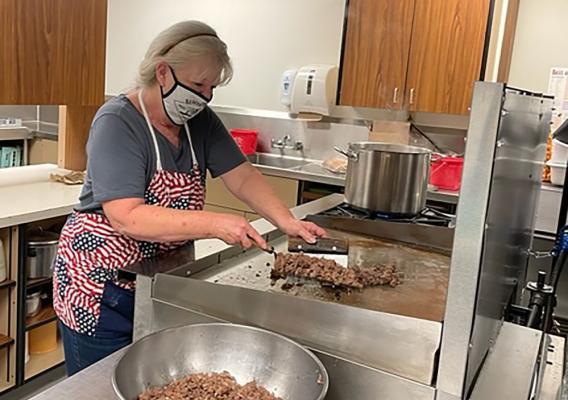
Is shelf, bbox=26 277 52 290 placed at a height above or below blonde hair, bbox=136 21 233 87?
below

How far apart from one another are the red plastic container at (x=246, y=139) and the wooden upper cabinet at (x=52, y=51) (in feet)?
4.50

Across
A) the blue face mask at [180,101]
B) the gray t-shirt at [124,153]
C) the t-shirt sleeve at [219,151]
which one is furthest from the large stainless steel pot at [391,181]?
the blue face mask at [180,101]

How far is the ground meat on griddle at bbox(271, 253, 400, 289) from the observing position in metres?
1.28

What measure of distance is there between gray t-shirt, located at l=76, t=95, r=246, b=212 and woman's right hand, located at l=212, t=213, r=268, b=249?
0.21 m

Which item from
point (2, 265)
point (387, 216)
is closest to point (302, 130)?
point (387, 216)

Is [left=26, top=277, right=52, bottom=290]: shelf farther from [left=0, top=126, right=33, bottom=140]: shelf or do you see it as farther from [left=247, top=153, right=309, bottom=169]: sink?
[left=0, top=126, right=33, bottom=140]: shelf

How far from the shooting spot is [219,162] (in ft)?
5.70

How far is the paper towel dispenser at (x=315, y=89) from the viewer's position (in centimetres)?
394

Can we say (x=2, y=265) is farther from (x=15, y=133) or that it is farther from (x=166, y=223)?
(x=15, y=133)

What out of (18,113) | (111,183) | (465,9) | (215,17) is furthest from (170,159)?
(18,113)

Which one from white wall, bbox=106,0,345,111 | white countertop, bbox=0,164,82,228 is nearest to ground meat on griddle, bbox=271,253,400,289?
white countertop, bbox=0,164,82,228

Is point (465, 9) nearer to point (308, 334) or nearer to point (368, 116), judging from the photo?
point (368, 116)

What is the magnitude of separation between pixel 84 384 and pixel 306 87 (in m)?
3.24

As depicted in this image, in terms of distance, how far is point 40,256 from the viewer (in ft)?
8.46
